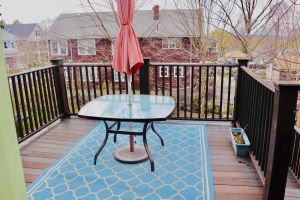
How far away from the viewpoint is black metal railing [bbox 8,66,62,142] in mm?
3064

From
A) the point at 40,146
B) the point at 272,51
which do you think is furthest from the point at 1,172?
the point at 272,51

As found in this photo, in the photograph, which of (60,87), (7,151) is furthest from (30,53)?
(7,151)

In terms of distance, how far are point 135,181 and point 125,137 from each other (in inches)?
42.6

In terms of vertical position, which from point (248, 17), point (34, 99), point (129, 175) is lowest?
point (129, 175)

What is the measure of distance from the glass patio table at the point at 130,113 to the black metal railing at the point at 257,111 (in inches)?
35.3

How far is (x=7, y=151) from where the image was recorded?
0.83m

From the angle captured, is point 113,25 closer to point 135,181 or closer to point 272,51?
point 272,51

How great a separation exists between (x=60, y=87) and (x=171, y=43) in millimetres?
5582

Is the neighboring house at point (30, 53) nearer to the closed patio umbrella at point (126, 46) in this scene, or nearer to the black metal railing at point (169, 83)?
the black metal railing at point (169, 83)

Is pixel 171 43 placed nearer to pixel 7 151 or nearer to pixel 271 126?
pixel 271 126

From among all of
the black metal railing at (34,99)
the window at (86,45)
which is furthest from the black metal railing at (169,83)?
the window at (86,45)

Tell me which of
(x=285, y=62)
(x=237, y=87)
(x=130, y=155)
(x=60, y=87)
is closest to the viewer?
(x=130, y=155)

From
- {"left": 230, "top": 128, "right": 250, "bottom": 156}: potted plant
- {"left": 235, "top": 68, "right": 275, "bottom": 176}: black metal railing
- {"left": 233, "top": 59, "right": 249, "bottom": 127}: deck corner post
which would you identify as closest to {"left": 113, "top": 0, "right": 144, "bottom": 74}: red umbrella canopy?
{"left": 235, "top": 68, "right": 275, "bottom": 176}: black metal railing

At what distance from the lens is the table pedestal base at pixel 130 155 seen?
106 inches
